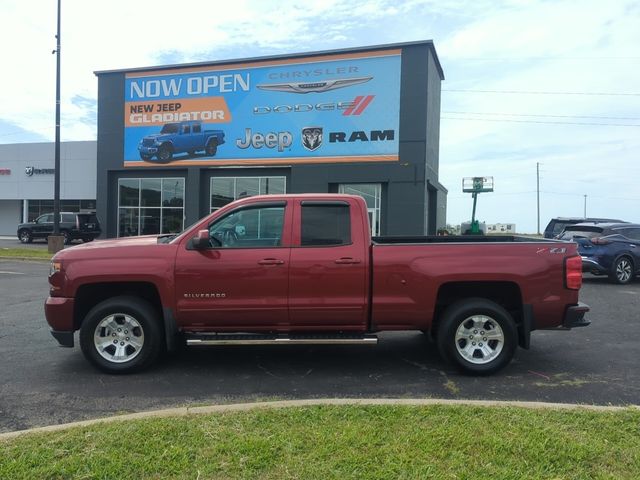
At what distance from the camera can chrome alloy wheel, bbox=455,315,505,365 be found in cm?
549

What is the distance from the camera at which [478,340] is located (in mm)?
5531

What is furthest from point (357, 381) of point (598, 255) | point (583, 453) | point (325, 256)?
point (598, 255)

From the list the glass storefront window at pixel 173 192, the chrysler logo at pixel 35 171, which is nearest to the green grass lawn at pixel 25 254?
the glass storefront window at pixel 173 192

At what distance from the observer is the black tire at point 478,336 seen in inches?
214

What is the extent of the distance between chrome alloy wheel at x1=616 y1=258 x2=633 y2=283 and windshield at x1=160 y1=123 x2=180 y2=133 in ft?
74.5

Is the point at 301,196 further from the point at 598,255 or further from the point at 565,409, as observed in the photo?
the point at 598,255

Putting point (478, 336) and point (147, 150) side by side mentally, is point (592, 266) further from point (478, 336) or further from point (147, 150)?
point (147, 150)

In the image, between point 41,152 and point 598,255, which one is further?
point 41,152

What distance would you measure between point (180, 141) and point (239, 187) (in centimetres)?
423

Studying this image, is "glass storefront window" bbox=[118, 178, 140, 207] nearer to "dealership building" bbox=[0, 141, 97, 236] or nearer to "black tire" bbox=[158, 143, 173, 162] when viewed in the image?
"black tire" bbox=[158, 143, 173, 162]

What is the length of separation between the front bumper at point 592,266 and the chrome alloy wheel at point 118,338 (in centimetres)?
A: 1150

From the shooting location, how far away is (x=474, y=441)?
3584mm

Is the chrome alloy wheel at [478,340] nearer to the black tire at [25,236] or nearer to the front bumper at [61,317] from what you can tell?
the front bumper at [61,317]

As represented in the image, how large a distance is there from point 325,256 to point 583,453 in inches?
114
